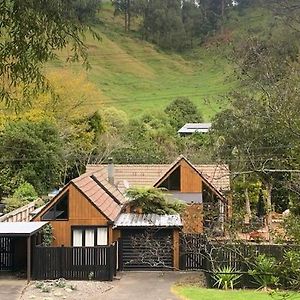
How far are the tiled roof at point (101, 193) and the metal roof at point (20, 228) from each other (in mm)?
2027

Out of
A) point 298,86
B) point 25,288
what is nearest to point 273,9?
point 298,86

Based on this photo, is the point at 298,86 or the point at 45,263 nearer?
the point at 298,86

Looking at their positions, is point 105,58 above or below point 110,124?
above

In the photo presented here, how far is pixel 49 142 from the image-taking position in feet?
117

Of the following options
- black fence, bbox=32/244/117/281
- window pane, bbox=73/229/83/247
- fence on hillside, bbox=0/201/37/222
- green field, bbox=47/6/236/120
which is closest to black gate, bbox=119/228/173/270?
window pane, bbox=73/229/83/247

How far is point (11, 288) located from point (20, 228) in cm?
248

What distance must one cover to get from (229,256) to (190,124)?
1783 inches

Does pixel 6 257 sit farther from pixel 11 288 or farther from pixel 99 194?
pixel 99 194

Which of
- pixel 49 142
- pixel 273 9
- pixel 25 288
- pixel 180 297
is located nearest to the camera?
pixel 273 9

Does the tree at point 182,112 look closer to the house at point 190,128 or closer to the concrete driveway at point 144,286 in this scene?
the house at point 190,128

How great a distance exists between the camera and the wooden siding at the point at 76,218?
22.4 metres

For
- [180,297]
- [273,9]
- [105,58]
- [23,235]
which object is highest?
[105,58]

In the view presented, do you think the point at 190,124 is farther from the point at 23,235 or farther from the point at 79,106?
the point at 23,235

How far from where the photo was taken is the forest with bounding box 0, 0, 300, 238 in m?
6.94
